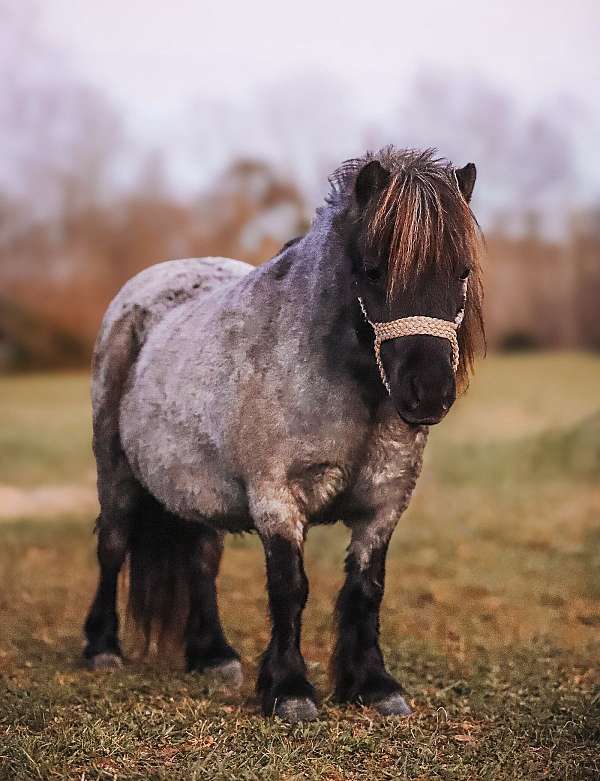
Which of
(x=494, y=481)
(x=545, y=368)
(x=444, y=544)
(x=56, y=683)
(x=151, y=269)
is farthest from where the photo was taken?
(x=545, y=368)

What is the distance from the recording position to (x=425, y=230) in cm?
360

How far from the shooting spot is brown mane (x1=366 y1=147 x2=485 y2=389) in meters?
3.60

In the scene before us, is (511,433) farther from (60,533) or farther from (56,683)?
(56,683)

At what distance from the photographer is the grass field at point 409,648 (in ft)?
11.9

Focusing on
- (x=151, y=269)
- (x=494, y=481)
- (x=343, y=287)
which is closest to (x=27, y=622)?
(x=151, y=269)

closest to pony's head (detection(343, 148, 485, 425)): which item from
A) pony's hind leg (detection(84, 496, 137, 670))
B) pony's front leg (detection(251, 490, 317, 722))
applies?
pony's front leg (detection(251, 490, 317, 722))

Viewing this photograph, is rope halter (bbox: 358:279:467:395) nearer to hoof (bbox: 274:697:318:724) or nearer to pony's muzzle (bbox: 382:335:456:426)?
pony's muzzle (bbox: 382:335:456:426)

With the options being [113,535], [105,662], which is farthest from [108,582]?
[105,662]

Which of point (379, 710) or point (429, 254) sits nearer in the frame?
point (429, 254)

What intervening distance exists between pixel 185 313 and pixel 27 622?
2.31 meters

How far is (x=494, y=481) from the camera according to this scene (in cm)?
1166

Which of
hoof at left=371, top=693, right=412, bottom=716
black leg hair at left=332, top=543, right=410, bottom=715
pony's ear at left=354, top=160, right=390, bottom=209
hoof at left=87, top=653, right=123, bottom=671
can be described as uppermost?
pony's ear at left=354, top=160, right=390, bottom=209

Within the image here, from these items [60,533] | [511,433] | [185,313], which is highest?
[185,313]

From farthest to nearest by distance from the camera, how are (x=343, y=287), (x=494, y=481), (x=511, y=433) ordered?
(x=511, y=433) < (x=494, y=481) < (x=343, y=287)
